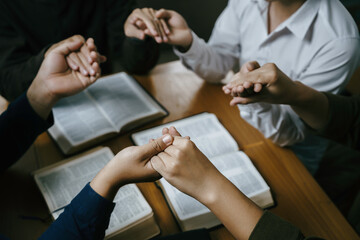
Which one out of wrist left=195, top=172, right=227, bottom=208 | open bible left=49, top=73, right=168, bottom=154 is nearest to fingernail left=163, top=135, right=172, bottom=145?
wrist left=195, top=172, right=227, bottom=208

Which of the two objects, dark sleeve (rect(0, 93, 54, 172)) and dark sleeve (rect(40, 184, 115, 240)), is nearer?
dark sleeve (rect(40, 184, 115, 240))

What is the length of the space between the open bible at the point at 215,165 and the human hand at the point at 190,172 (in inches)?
7.9

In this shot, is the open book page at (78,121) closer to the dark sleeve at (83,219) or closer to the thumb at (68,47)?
the thumb at (68,47)

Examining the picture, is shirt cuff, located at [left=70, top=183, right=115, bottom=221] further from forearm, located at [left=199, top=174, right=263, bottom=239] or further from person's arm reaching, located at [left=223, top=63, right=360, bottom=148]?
person's arm reaching, located at [left=223, top=63, right=360, bottom=148]

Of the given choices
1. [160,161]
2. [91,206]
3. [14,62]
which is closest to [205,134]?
[160,161]

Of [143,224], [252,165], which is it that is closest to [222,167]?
[252,165]

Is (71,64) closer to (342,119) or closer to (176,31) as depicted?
(176,31)

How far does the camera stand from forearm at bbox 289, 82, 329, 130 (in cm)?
89

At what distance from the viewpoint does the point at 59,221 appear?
2.20ft

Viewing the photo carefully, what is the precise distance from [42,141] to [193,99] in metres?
→ 0.60

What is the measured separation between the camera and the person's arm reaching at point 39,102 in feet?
2.89

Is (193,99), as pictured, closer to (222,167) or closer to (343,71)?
(222,167)

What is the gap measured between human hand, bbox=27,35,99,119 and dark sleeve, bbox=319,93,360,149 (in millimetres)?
779

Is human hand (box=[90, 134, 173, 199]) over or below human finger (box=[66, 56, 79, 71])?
below
